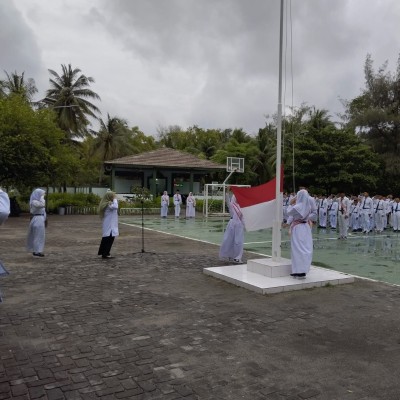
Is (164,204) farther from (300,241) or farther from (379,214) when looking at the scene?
(300,241)

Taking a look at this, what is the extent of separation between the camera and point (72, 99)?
3591 centimetres

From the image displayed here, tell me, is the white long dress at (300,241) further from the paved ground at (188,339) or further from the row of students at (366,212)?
the row of students at (366,212)

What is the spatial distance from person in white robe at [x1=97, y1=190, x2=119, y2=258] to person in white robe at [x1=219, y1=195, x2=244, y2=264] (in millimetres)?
2647

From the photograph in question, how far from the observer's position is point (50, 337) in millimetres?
5055

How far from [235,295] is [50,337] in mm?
3071

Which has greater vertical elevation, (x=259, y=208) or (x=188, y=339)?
(x=259, y=208)

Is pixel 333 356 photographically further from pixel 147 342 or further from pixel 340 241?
pixel 340 241

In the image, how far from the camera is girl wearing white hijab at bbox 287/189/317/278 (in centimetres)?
780

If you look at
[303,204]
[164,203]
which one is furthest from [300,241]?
[164,203]

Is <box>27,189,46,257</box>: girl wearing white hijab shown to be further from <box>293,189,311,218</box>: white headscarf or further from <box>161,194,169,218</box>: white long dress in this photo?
<box>161,194,169,218</box>: white long dress

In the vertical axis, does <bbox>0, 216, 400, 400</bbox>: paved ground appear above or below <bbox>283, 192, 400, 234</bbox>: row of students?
below

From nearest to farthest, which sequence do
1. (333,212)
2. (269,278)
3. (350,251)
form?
(269,278) → (350,251) → (333,212)

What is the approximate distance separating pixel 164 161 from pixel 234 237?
24.8 metres

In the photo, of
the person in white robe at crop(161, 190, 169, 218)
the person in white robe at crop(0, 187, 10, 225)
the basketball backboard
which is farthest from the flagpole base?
the basketball backboard
